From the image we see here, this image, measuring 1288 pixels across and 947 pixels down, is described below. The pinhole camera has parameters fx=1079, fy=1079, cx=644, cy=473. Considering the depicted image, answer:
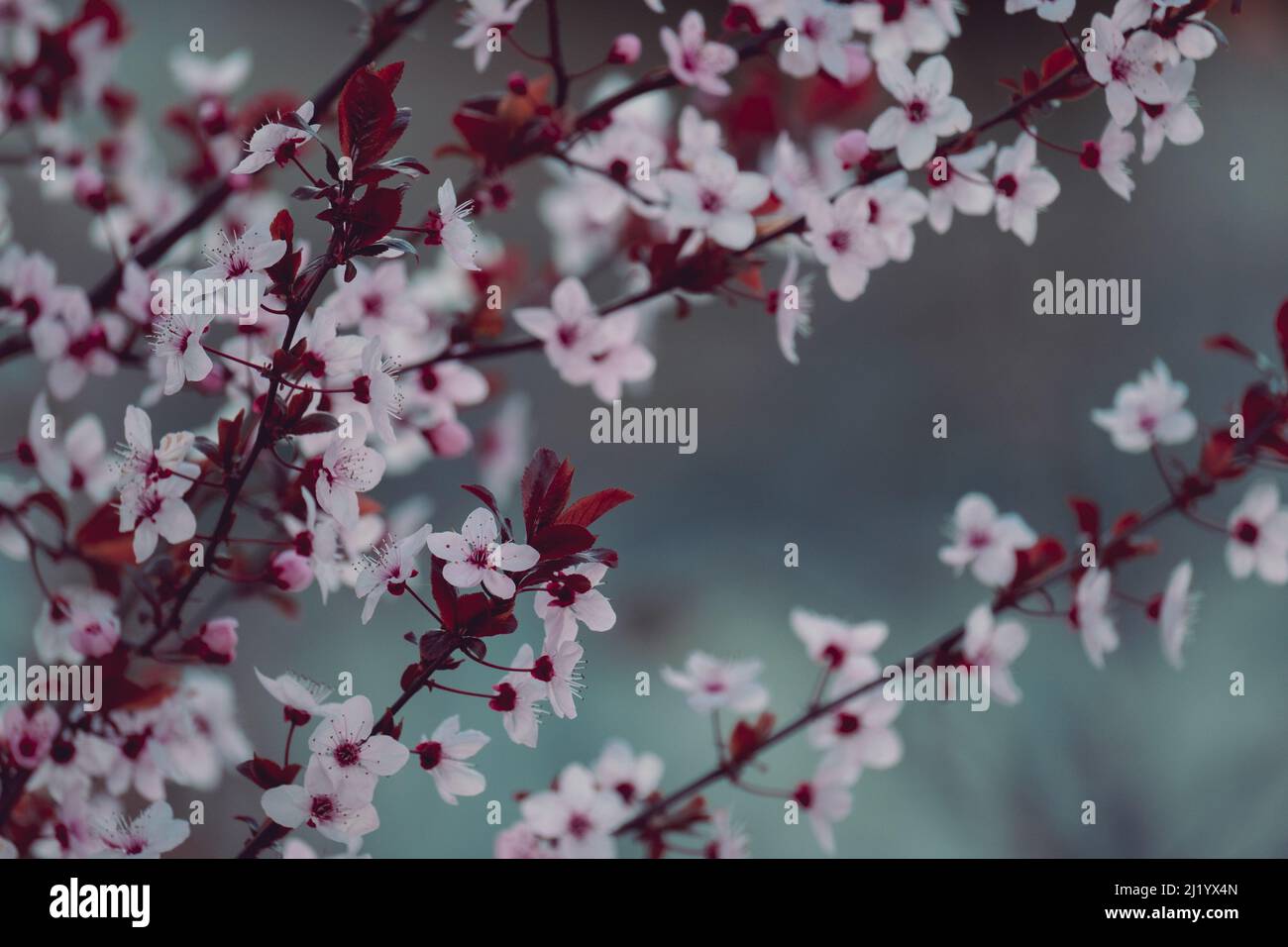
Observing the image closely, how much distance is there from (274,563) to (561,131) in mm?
381

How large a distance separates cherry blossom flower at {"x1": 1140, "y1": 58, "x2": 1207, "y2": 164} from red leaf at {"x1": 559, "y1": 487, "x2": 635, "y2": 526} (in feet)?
1.46

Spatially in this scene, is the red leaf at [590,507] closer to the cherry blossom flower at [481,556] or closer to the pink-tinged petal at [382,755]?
the cherry blossom flower at [481,556]

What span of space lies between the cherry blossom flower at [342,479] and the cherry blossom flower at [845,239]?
0.37 metres

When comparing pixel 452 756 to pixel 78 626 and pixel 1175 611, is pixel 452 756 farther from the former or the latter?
pixel 1175 611

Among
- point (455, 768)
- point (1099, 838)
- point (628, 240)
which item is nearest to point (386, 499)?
point (628, 240)

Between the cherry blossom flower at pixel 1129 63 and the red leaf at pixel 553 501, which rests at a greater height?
the cherry blossom flower at pixel 1129 63

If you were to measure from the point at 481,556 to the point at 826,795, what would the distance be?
448 millimetres

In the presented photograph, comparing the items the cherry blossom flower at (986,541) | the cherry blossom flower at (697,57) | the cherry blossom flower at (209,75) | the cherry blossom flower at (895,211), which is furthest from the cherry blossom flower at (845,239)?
the cherry blossom flower at (209,75)

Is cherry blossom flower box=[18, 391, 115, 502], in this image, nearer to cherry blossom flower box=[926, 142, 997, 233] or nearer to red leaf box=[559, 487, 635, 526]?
red leaf box=[559, 487, 635, 526]

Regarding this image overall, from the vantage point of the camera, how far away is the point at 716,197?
79 centimetres

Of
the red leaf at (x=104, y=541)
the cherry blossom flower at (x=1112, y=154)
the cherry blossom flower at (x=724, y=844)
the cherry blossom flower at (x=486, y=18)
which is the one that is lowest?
the cherry blossom flower at (x=724, y=844)

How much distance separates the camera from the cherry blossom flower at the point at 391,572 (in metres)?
0.62

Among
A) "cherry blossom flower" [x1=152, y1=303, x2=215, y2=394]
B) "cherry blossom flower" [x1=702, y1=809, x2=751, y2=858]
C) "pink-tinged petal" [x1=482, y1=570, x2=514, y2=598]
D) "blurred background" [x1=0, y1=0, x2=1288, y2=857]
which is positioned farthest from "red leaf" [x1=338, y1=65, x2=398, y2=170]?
"blurred background" [x1=0, y1=0, x2=1288, y2=857]

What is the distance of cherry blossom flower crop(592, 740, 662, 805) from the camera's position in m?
0.89
